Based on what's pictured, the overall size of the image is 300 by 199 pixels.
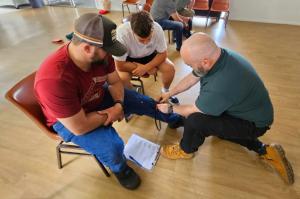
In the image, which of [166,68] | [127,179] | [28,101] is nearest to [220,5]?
[166,68]

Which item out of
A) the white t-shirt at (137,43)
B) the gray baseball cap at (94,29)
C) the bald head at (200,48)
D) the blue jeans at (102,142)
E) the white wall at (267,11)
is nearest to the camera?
the gray baseball cap at (94,29)

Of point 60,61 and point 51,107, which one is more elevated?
point 60,61

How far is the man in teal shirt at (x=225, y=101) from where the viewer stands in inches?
46.4

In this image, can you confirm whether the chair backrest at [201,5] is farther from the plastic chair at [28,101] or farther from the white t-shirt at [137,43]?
the plastic chair at [28,101]

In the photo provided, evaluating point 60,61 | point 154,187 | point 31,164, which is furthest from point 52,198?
point 60,61

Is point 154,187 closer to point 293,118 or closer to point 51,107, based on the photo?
point 51,107

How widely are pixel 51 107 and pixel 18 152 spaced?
1.05m

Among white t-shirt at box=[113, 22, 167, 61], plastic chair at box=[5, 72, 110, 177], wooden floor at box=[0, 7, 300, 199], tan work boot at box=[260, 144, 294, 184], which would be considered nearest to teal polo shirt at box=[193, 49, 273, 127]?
tan work boot at box=[260, 144, 294, 184]

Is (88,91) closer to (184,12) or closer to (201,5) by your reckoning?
(184,12)

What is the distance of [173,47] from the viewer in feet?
11.5

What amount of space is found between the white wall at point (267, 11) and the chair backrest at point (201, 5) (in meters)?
0.57

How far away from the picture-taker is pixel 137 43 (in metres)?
1.90

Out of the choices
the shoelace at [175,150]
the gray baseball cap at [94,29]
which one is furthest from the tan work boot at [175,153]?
the gray baseball cap at [94,29]

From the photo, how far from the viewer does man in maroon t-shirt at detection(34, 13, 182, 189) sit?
1.08 metres
